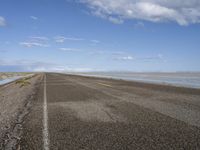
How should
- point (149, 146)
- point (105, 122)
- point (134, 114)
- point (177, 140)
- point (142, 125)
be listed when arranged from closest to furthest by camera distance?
point (149, 146)
point (177, 140)
point (142, 125)
point (105, 122)
point (134, 114)

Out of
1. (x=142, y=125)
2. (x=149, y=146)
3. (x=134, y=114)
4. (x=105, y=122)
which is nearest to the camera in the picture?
(x=149, y=146)

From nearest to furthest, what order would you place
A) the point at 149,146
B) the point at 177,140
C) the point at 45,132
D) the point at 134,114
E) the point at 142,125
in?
the point at 149,146 → the point at 177,140 → the point at 45,132 → the point at 142,125 → the point at 134,114

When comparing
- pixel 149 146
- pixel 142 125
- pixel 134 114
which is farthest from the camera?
pixel 134 114

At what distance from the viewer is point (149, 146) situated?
6.47 metres

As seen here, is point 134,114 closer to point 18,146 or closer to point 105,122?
point 105,122

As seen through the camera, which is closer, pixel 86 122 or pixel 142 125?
pixel 142 125

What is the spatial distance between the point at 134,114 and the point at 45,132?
14.1ft

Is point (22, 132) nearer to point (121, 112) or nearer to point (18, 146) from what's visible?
point (18, 146)

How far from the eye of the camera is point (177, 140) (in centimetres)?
697

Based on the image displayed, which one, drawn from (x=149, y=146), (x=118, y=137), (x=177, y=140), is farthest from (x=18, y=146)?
(x=177, y=140)

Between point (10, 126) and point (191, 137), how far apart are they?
597cm

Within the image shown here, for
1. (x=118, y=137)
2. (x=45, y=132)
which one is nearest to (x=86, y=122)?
(x=45, y=132)

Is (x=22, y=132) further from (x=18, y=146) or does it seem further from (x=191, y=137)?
(x=191, y=137)

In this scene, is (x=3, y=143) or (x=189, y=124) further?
(x=189, y=124)
